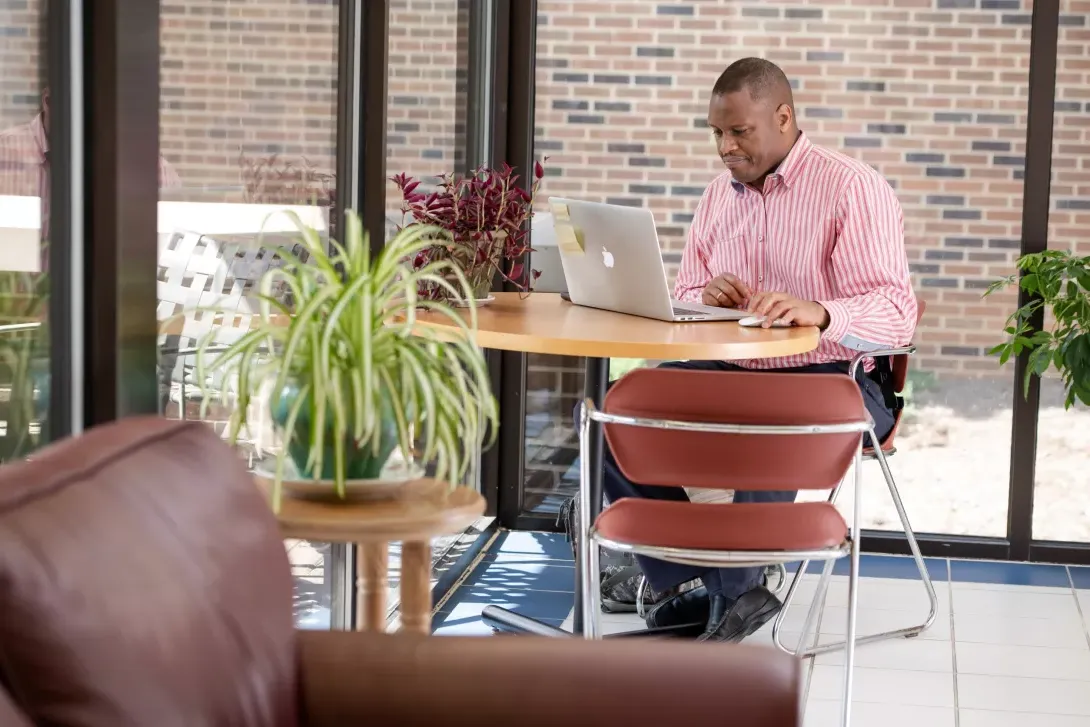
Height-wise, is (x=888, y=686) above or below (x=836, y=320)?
below

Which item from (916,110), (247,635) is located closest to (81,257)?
(247,635)

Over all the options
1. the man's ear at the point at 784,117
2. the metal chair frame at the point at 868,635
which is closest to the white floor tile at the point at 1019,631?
the metal chair frame at the point at 868,635

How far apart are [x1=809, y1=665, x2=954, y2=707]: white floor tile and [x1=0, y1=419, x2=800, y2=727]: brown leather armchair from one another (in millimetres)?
2027

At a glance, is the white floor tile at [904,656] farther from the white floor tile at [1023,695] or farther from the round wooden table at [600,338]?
the round wooden table at [600,338]

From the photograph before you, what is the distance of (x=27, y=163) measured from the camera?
1.74m

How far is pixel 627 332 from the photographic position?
291 centimetres

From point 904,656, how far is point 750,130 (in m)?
1.55

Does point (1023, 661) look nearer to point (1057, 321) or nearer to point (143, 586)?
point (1057, 321)

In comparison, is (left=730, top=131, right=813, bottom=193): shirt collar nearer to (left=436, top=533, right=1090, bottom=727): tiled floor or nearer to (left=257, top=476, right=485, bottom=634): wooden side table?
(left=436, top=533, right=1090, bottom=727): tiled floor

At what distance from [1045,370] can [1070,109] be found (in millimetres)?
986

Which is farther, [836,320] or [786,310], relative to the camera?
[836,320]

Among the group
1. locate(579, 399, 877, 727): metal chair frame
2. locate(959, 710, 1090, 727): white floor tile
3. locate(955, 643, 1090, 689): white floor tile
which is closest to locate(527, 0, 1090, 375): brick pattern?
locate(955, 643, 1090, 689): white floor tile

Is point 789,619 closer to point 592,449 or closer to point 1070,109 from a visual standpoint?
point 592,449

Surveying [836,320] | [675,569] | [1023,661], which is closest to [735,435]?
[836,320]
